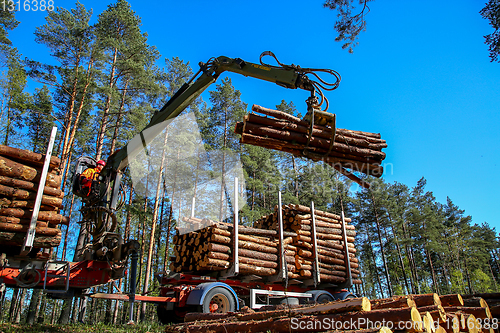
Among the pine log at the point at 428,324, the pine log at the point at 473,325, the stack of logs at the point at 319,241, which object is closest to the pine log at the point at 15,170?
the stack of logs at the point at 319,241

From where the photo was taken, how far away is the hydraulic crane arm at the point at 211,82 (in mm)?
6062

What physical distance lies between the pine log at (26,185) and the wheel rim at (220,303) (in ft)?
13.1

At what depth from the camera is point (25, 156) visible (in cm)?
617

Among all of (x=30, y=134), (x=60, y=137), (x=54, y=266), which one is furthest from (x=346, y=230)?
(x=30, y=134)

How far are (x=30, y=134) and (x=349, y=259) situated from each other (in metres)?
22.1

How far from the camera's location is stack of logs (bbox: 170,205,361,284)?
812cm

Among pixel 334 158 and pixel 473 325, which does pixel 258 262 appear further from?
pixel 473 325

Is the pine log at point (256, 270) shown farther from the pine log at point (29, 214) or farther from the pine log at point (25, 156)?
the pine log at point (25, 156)

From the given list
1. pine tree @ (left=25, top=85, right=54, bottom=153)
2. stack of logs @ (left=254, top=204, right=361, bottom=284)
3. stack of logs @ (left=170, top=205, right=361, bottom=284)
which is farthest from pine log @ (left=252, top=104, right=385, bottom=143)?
pine tree @ (left=25, top=85, right=54, bottom=153)

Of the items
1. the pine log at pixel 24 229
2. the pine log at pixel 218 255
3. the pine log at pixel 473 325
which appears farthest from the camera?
the pine log at pixel 218 255

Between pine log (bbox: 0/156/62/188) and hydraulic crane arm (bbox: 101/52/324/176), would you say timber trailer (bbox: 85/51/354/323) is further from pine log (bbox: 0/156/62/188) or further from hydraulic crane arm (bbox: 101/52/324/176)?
pine log (bbox: 0/156/62/188)

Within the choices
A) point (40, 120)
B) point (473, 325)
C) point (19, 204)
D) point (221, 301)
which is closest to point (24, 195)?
point (19, 204)

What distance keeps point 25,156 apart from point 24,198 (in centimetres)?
83

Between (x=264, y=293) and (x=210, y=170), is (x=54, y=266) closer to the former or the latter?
(x=264, y=293)
